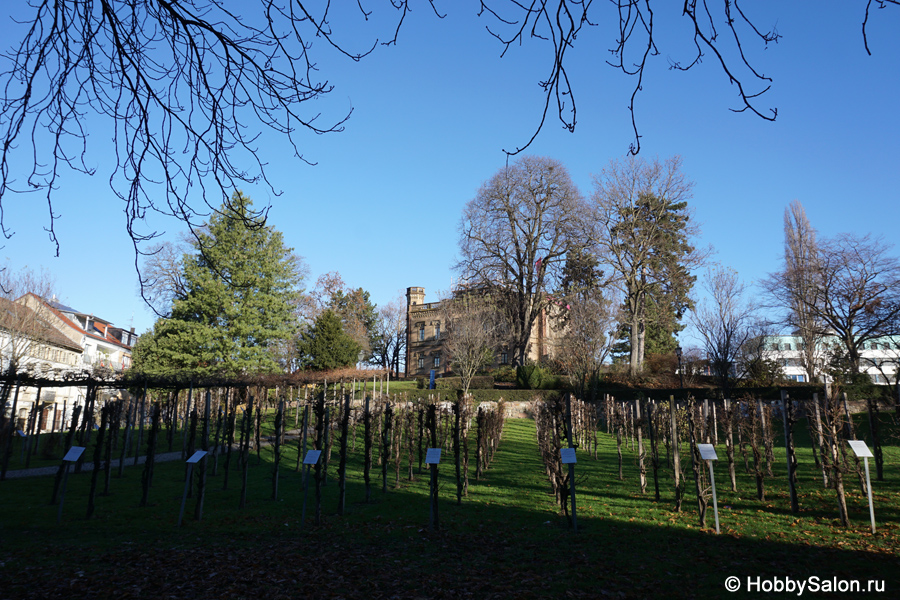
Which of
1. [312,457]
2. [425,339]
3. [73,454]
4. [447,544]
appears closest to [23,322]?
[73,454]

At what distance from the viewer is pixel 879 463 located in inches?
486

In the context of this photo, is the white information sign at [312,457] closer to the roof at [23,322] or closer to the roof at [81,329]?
the roof at [23,322]

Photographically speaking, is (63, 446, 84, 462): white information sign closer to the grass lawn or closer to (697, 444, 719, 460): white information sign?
the grass lawn

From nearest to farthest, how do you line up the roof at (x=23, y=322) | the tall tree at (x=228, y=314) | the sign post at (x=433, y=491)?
the sign post at (x=433, y=491)
the roof at (x=23, y=322)
the tall tree at (x=228, y=314)

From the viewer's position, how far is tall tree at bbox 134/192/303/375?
3106 cm

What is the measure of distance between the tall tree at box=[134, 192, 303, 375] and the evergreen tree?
1753mm

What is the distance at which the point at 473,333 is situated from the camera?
3428 centimetres

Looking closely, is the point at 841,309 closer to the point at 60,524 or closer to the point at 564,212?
the point at 564,212

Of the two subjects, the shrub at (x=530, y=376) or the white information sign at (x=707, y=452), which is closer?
the white information sign at (x=707, y=452)

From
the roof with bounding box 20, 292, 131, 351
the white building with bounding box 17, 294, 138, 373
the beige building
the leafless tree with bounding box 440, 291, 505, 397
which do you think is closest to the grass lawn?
the leafless tree with bounding box 440, 291, 505, 397

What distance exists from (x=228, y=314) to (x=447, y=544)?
27124mm

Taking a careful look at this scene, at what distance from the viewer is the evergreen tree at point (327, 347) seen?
3484 cm

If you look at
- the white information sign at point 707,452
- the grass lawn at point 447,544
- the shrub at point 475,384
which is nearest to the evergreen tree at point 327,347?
the shrub at point 475,384

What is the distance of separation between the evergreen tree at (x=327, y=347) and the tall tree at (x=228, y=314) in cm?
175
